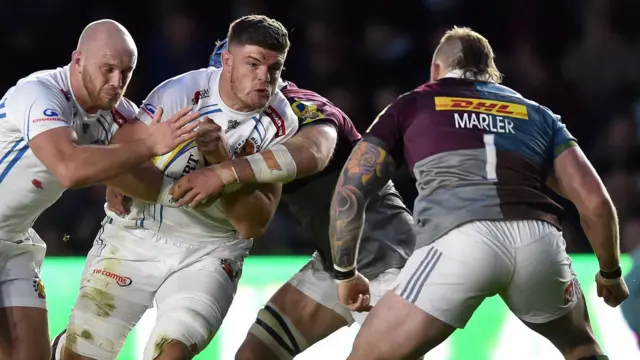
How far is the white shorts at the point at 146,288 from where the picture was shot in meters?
4.41

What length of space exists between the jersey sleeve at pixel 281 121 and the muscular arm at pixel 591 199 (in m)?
1.16

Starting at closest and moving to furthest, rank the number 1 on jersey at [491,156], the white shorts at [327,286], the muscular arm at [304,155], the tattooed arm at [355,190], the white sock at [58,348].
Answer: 1. the number 1 on jersey at [491,156]
2. the tattooed arm at [355,190]
3. the muscular arm at [304,155]
4. the white sock at [58,348]
5. the white shorts at [327,286]

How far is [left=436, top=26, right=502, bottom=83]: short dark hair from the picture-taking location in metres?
4.26

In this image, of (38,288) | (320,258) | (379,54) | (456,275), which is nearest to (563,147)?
(456,275)

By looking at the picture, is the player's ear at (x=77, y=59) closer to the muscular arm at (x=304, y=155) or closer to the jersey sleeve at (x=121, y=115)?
the jersey sleeve at (x=121, y=115)

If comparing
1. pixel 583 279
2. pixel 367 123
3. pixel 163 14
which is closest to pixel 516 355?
pixel 583 279

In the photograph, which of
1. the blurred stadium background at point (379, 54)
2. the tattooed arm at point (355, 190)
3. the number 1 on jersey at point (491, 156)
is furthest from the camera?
the blurred stadium background at point (379, 54)

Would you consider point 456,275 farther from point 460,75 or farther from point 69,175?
point 69,175

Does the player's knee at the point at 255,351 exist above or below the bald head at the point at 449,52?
below

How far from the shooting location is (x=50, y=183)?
4.50 meters

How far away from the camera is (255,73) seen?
449cm

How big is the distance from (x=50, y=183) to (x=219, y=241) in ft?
2.50

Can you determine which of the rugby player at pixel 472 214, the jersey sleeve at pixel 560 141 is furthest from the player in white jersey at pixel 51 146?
the jersey sleeve at pixel 560 141

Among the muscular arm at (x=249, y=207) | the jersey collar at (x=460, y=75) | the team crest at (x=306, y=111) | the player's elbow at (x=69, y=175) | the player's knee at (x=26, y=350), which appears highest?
the jersey collar at (x=460, y=75)
